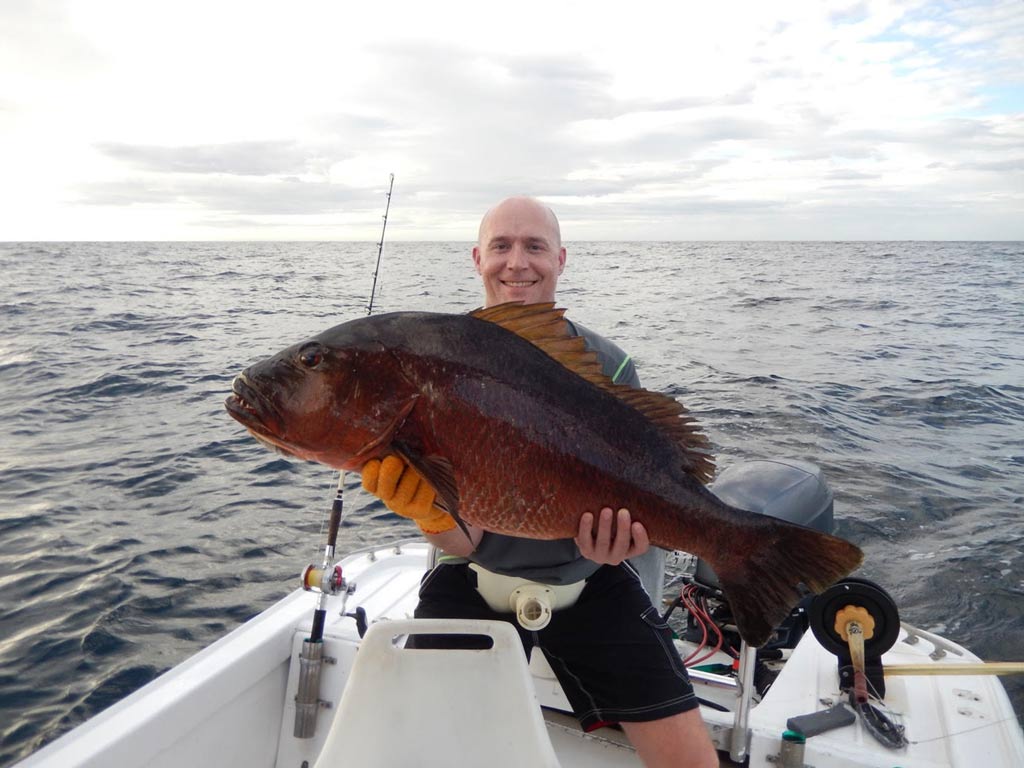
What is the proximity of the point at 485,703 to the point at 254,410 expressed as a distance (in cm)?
130

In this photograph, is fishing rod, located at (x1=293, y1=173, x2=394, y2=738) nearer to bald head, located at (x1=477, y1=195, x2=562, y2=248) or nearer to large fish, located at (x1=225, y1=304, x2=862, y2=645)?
large fish, located at (x1=225, y1=304, x2=862, y2=645)

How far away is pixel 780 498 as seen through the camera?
185 inches

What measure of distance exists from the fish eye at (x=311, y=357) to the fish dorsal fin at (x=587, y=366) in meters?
0.56

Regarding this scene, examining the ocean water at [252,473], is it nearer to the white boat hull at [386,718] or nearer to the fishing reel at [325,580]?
the white boat hull at [386,718]

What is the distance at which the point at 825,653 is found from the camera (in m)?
3.97

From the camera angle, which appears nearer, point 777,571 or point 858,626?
point 777,571

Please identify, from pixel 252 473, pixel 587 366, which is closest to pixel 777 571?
pixel 587 366

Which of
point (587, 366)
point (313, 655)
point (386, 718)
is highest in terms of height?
point (587, 366)

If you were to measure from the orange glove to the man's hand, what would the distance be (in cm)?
59

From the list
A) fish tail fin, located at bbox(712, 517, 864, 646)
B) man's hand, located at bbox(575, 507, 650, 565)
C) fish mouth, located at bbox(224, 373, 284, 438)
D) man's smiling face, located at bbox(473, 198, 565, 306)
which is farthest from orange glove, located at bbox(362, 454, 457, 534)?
man's smiling face, located at bbox(473, 198, 565, 306)

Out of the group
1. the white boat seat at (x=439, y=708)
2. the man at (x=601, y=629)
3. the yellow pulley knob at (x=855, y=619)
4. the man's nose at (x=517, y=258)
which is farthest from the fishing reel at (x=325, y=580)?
the yellow pulley knob at (x=855, y=619)

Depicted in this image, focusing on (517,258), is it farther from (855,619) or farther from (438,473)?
(855,619)

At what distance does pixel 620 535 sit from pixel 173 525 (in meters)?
6.72

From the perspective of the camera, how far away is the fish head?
2.27 metres
